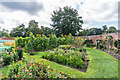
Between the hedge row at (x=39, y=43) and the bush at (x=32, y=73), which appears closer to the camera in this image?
the bush at (x=32, y=73)

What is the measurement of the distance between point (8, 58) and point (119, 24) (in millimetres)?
3938

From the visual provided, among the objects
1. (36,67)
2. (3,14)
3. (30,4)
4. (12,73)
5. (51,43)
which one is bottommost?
(12,73)

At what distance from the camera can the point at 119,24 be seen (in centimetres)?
246

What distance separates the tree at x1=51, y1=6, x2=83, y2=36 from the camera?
15547mm

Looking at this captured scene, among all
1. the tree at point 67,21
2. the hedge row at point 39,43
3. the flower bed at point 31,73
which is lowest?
the flower bed at point 31,73

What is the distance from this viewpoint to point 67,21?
15.1 meters

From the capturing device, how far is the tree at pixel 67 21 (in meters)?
15.5

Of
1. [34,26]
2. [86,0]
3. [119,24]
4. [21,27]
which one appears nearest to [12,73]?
[86,0]

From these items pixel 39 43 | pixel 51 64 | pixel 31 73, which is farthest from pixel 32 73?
pixel 39 43

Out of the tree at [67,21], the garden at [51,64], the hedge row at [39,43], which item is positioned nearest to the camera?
the garden at [51,64]

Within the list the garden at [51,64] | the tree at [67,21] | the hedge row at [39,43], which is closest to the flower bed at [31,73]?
the garden at [51,64]

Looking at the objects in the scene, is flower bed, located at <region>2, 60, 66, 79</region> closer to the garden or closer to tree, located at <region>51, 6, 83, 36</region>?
the garden

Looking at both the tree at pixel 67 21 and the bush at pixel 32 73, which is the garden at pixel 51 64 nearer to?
the bush at pixel 32 73

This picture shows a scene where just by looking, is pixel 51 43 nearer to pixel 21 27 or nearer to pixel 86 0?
pixel 86 0
